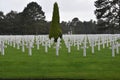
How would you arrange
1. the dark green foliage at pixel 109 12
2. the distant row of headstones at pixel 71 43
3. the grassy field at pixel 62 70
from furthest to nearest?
1. the dark green foliage at pixel 109 12
2. the distant row of headstones at pixel 71 43
3. the grassy field at pixel 62 70

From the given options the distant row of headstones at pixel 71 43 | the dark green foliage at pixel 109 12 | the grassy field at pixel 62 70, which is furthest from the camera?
the dark green foliage at pixel 109 12

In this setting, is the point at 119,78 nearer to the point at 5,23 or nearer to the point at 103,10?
the point at 103,10

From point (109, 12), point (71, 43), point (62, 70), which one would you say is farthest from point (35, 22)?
point (62, 70)

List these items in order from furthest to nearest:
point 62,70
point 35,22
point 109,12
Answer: point 35,22 → point 109,12 → point 62,70

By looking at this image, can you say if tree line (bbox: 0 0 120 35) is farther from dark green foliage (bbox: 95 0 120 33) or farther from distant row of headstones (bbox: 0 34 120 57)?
distant row of headstones (bbox: 0 34 120 57)

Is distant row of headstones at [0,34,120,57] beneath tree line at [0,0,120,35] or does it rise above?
beneath

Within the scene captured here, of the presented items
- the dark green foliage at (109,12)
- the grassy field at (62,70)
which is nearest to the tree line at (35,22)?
the dark green foliage at (109,12)

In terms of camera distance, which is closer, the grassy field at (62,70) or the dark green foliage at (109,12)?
the grassy field at (62,70)

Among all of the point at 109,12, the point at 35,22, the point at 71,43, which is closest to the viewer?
the point at 71,43

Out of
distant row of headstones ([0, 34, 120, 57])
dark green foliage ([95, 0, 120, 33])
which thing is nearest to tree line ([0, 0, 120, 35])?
dark green foliage ([95, 0, 120, 33])

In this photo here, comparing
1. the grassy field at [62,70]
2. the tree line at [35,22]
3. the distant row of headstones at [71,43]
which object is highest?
the tree line at [35,22]

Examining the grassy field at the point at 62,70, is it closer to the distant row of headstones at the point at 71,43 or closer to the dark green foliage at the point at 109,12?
the distant row of headstones at the point at 71,43

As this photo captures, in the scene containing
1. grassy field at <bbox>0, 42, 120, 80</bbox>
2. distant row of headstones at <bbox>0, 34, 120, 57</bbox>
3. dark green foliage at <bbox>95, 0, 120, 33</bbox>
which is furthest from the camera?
dark green foliage at <bbox>95, 0, 120, 33</bbox>

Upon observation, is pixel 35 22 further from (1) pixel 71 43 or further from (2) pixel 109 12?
(1) pixel 71 43
